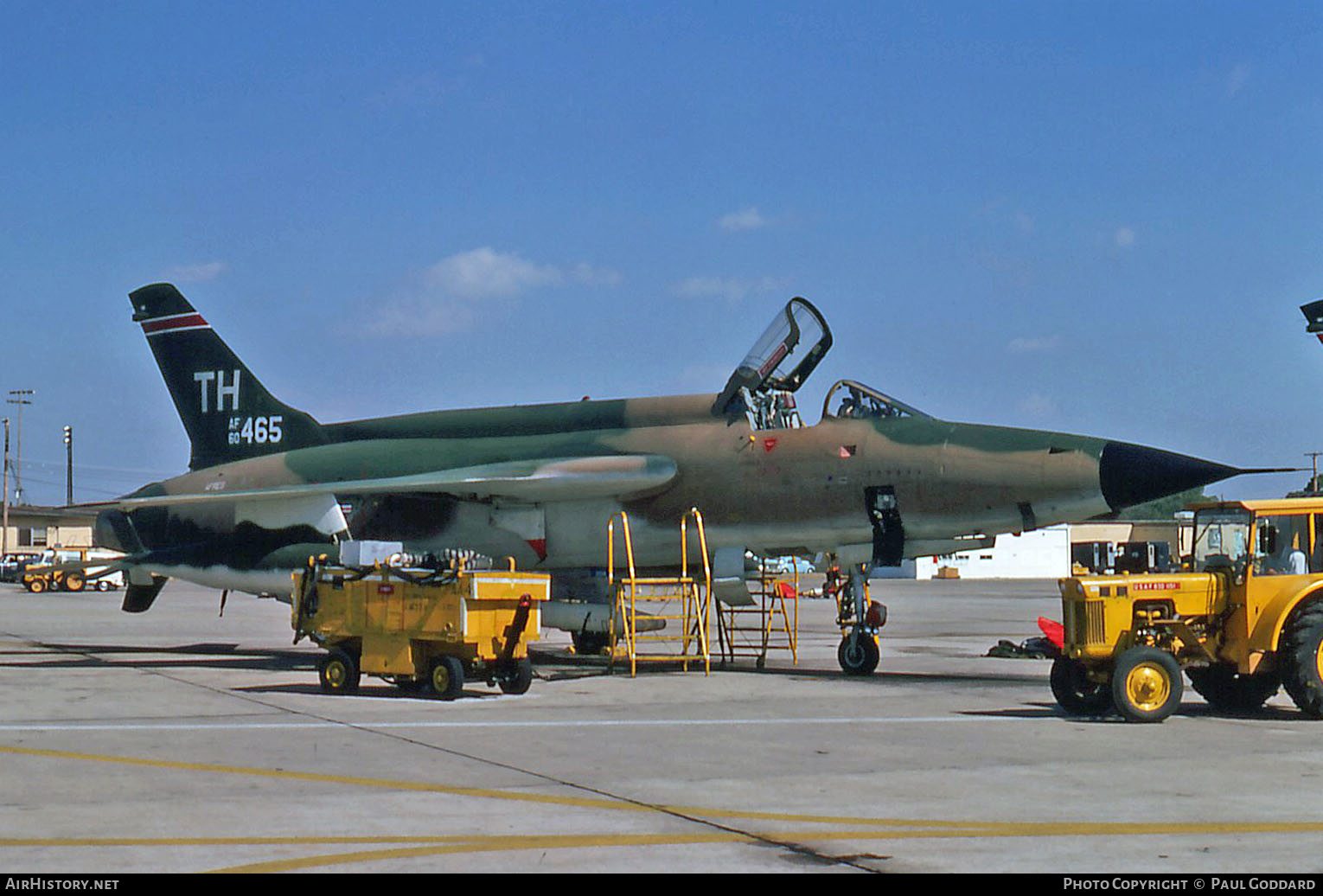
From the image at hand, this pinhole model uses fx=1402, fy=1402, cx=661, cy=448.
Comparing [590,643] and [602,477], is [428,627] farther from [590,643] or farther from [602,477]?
[590,643]

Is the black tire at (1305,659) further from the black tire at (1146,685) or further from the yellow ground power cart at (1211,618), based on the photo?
the black tire at (1146,685)

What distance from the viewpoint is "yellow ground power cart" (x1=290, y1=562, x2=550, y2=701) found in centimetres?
1419

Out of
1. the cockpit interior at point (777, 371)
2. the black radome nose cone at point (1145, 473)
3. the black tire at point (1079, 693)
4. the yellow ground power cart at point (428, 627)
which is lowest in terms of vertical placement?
the black tire at point (1079, 693)

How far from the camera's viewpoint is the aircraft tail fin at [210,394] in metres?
22.2

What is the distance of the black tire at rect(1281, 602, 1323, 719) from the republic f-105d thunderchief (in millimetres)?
3286

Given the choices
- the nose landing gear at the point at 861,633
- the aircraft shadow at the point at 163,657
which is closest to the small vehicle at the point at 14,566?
the aircraft shadow at the point at 163,657

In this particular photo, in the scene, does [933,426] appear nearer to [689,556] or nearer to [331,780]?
[689,556]

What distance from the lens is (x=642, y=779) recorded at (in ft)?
29.2

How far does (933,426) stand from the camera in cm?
1689

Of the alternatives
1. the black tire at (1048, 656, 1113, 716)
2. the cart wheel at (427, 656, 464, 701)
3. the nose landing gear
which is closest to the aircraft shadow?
the cart wheel at (427, 656, 464, 701)

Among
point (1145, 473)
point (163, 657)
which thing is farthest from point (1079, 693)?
point (163, 657)

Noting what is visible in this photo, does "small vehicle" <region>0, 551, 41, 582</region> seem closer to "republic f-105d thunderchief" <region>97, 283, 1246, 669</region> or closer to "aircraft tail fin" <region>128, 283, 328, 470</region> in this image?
"aircraft tail fin" <region>128, 283, 328, 470</region>

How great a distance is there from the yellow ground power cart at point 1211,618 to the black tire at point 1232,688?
0.27 ft

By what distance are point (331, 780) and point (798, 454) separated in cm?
954
